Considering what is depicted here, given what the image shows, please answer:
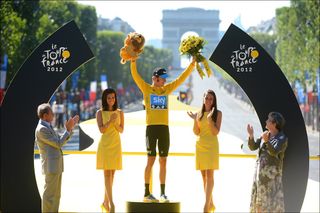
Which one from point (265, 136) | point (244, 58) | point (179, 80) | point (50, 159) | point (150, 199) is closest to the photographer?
point (265, 136)

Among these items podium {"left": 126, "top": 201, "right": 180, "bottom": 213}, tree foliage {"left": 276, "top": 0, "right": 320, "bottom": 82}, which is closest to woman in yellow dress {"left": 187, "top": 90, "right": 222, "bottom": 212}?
podium {"left": 126, "top": 201, "right": 180, "bottom": 213}

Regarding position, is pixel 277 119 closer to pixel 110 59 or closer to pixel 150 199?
pixel 150 199

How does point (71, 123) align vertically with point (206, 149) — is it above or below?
above

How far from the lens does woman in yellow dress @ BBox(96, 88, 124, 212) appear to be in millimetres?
13859

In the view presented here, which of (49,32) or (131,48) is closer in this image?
(131,48)

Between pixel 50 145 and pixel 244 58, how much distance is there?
332cm

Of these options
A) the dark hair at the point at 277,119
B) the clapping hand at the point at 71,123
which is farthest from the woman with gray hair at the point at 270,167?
the clapping hand at the point at 71,123

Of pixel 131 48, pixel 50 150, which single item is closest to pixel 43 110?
pixel 50 150

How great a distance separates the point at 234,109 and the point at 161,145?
83042mm

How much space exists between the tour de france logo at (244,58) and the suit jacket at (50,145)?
9.42 ft

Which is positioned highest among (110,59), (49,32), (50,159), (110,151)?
(110,59)

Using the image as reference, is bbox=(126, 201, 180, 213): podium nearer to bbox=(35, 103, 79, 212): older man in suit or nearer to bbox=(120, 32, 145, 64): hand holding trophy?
bbox=(35, 103, 79, 212): older man in suit

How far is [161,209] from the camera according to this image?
1365 cm

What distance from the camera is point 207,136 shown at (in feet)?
45.5
